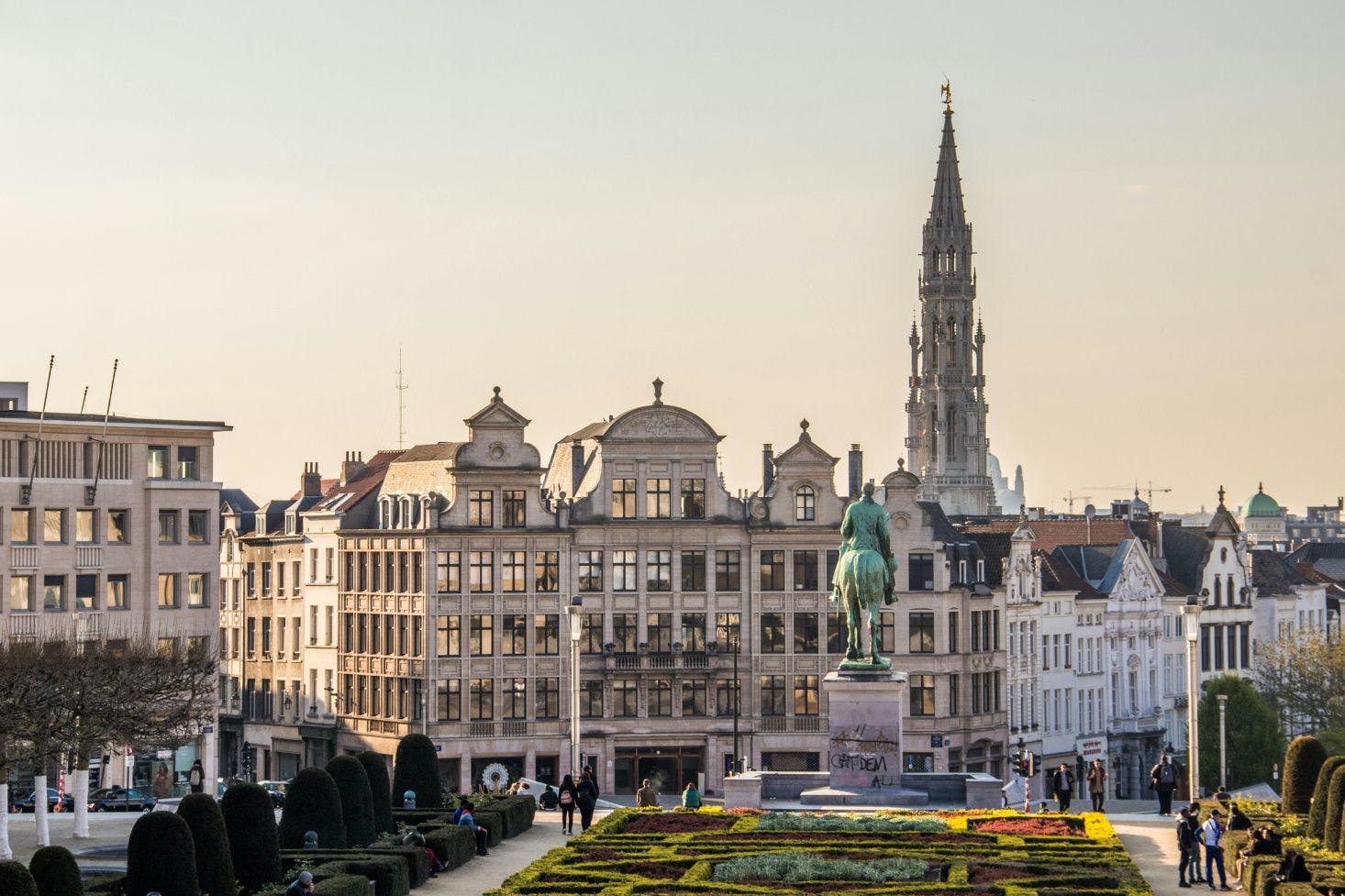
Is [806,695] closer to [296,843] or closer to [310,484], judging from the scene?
[310,484]

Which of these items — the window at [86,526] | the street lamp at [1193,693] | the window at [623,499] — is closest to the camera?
the street lamp at [1193,693]

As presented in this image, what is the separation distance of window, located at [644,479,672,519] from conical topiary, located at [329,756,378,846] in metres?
49.6

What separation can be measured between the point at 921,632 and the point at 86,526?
35.3 m

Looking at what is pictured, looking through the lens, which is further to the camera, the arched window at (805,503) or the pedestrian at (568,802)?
the arched window at (805,503)

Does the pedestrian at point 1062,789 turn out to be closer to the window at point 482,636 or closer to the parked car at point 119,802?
the parked car at point 119,802

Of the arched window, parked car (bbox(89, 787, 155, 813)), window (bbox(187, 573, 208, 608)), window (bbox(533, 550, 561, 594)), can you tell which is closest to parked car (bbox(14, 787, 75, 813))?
parked car (bbox(89, 787, 155, 813))

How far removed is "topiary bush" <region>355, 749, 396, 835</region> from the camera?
6494 cm

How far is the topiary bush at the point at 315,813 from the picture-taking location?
6019 cm

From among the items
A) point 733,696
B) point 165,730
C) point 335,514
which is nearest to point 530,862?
point 165,730

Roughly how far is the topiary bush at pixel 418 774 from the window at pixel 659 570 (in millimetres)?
40546

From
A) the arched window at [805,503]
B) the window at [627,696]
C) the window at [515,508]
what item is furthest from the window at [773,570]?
the window at [515,508]

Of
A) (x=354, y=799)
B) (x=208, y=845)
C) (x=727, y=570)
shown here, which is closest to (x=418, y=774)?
(x=354, y=799)

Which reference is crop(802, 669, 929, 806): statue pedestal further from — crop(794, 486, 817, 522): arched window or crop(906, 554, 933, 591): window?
crop(906, 554, 933, 591): window

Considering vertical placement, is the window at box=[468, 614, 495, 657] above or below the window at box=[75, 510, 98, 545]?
below
